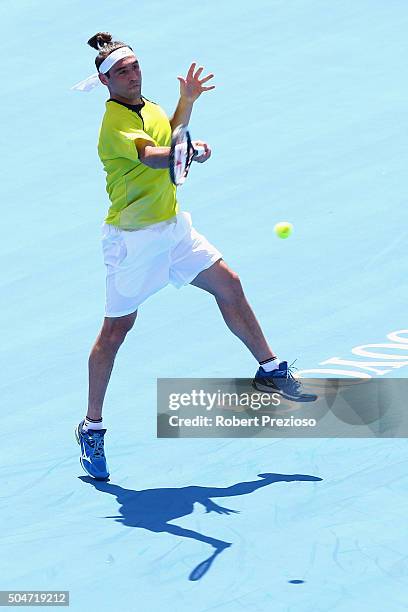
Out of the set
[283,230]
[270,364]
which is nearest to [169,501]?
[270,364]

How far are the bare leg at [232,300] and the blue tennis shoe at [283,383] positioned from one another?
0.16 metres

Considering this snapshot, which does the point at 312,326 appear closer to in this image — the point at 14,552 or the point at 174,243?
the point at 174,243

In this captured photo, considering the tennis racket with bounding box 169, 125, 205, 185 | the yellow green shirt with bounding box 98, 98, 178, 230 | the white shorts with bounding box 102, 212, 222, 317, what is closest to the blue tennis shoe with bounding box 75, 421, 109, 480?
the white shorts with bounding box 102, 212, 222, 317

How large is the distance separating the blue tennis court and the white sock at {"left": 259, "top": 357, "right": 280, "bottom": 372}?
45 centimetres

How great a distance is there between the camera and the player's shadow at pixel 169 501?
7094mm

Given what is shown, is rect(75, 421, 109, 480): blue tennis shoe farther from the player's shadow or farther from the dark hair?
the dark hair

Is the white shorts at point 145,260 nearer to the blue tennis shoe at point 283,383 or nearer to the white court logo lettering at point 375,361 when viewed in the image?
the blue tennis shoe at point 283,383

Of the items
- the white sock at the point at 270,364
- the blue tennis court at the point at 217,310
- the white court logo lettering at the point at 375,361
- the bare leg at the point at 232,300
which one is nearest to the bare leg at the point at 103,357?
the blue tennis court at the point at 217,310

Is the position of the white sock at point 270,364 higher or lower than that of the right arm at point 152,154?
lower

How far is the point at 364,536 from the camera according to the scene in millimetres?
6781

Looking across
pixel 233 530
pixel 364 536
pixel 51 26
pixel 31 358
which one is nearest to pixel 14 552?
pixel 233 530

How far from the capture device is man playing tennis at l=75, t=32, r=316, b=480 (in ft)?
25.1

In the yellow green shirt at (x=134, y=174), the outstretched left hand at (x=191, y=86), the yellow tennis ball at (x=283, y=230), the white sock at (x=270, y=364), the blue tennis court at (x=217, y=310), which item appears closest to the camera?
the blue tennis court at (x=217, y=310)

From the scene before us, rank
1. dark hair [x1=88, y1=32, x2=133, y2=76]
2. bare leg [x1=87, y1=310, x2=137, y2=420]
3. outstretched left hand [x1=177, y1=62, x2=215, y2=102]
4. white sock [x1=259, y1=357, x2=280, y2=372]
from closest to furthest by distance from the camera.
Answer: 1. dark hair [x1=88, y1=32, x2=133, y2=76]
2. bare leg [x1=87, y1=310, x2=137, y2=420]
3. outstretched left hand [x1=177, y1=62, x2=215, y2=102]
4. white sock [x1=259, y1=357, x2=280, y2=372]
